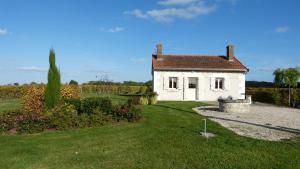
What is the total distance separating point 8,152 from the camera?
8.09m

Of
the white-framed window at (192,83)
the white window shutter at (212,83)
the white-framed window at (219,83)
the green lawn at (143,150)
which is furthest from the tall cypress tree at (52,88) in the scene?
the white-framed window at (219,83)

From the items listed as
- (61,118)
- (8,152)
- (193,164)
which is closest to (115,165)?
(193,164)

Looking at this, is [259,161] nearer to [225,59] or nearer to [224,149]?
[224,149]

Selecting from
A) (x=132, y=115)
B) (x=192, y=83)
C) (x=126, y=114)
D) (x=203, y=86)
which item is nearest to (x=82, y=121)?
(x=126, y=114)

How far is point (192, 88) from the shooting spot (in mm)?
30625

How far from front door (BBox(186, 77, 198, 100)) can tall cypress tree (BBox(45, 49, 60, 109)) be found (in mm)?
17650

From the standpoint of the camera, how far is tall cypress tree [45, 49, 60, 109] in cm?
1419

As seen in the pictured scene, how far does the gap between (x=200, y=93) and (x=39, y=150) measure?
77.4ft

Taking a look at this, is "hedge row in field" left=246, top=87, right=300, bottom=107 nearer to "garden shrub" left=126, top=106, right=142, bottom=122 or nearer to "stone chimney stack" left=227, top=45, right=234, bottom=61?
"stone chimney stack" left=227, top=45, right=234, bottom=61

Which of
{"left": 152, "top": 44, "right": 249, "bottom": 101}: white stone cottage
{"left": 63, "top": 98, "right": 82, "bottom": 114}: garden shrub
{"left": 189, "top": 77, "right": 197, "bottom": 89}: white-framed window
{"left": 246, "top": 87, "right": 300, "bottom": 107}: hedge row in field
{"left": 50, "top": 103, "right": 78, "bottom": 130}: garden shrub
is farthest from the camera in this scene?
{"left": 189, "top": 77, "right": 197, "bottom": 89}: white-framed window

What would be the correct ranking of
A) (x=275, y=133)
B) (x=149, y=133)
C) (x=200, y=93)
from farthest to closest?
(x=200, y=93), (x=275, y=133), (x=149, y=133)

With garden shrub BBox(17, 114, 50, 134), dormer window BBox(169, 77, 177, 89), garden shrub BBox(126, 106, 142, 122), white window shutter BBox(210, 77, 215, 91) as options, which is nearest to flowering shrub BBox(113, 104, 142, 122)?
garden shrub BBox(126, 106, 142, 122)

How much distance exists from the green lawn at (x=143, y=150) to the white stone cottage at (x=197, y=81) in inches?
762

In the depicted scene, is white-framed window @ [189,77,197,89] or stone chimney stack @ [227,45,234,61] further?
stone chimney stack @ [227,45,234,61]
